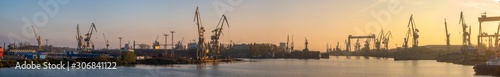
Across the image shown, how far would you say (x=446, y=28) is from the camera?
416 ft

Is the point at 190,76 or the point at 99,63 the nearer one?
the point at 190,76

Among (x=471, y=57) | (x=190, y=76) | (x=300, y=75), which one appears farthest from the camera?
(x=471, y=57)

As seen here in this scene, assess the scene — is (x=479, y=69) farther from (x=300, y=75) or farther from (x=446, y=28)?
(x=446, y=28)

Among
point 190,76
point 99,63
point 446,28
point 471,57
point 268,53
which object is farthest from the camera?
point 268,53

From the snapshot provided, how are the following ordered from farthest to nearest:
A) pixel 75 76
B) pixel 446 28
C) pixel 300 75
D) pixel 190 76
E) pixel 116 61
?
pixel 446 28 < pixel 116 61 < pixel 300 75 < pixel 190 76 < pixel 75 76

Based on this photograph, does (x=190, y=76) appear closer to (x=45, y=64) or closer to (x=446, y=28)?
(x=45, y=64)

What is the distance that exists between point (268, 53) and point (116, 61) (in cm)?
11045

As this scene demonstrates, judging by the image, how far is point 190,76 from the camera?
4672cm

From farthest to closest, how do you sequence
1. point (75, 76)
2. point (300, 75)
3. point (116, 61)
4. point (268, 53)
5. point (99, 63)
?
1. point (268, 53)
2. point (116, 61)
3. point (99, 63)
4. point (300, 75)
5. point (75, 76)

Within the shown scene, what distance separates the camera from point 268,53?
179 meters

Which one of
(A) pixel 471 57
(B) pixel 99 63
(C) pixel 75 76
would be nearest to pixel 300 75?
(C) pixel 75 76

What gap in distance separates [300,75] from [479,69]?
46.9ft

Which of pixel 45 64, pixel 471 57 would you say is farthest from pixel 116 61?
pixel 471 57

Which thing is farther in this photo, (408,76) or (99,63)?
(99,63)
